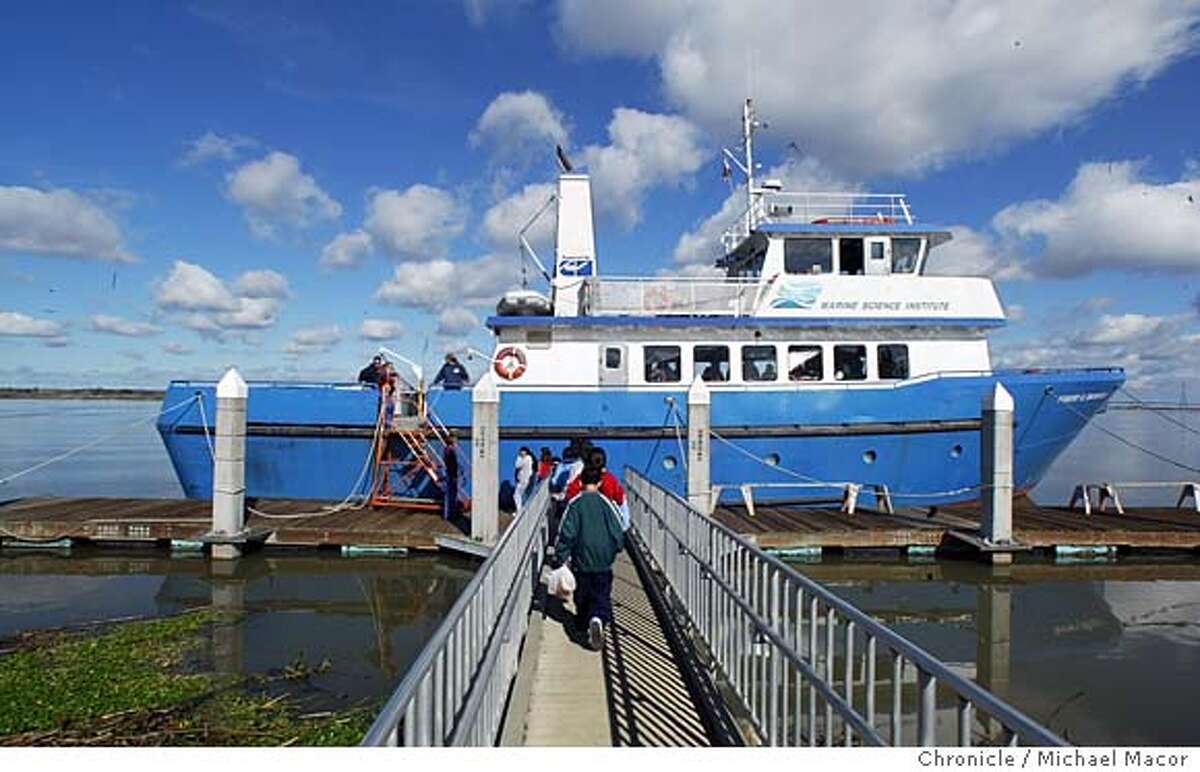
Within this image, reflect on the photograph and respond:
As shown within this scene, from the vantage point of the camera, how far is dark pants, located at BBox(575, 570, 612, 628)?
6.16 metres

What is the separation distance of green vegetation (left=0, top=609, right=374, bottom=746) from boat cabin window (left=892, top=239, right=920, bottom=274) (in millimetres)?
12728

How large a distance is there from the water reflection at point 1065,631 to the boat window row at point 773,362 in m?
4.15

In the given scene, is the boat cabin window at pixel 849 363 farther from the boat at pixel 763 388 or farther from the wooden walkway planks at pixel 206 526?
the wooden walkway planks at pixel 206 526

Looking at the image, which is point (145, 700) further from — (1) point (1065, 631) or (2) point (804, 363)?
(2) point (804, 363)

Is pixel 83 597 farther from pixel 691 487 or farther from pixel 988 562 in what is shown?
pixel 988 562

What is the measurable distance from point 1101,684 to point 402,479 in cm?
1075

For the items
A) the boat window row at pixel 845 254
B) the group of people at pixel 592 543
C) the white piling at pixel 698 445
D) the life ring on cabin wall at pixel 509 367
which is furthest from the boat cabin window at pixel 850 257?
the group of people at pixel 592 543

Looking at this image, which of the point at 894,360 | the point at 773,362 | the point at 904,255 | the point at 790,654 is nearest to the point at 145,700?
the point at 790,654

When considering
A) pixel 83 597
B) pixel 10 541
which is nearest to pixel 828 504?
pixel 83 597

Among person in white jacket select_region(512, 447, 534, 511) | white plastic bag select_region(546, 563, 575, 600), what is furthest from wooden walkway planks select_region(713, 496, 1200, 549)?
white plastic bag select_region(546, 563, 575, 600)

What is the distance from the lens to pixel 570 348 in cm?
1501

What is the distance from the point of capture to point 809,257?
15.9 metres

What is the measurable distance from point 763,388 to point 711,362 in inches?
43.7

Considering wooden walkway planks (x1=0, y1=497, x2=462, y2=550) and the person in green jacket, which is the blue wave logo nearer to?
wooden walkway planks (x1=0, y1=497, x2=462, y2=550)
